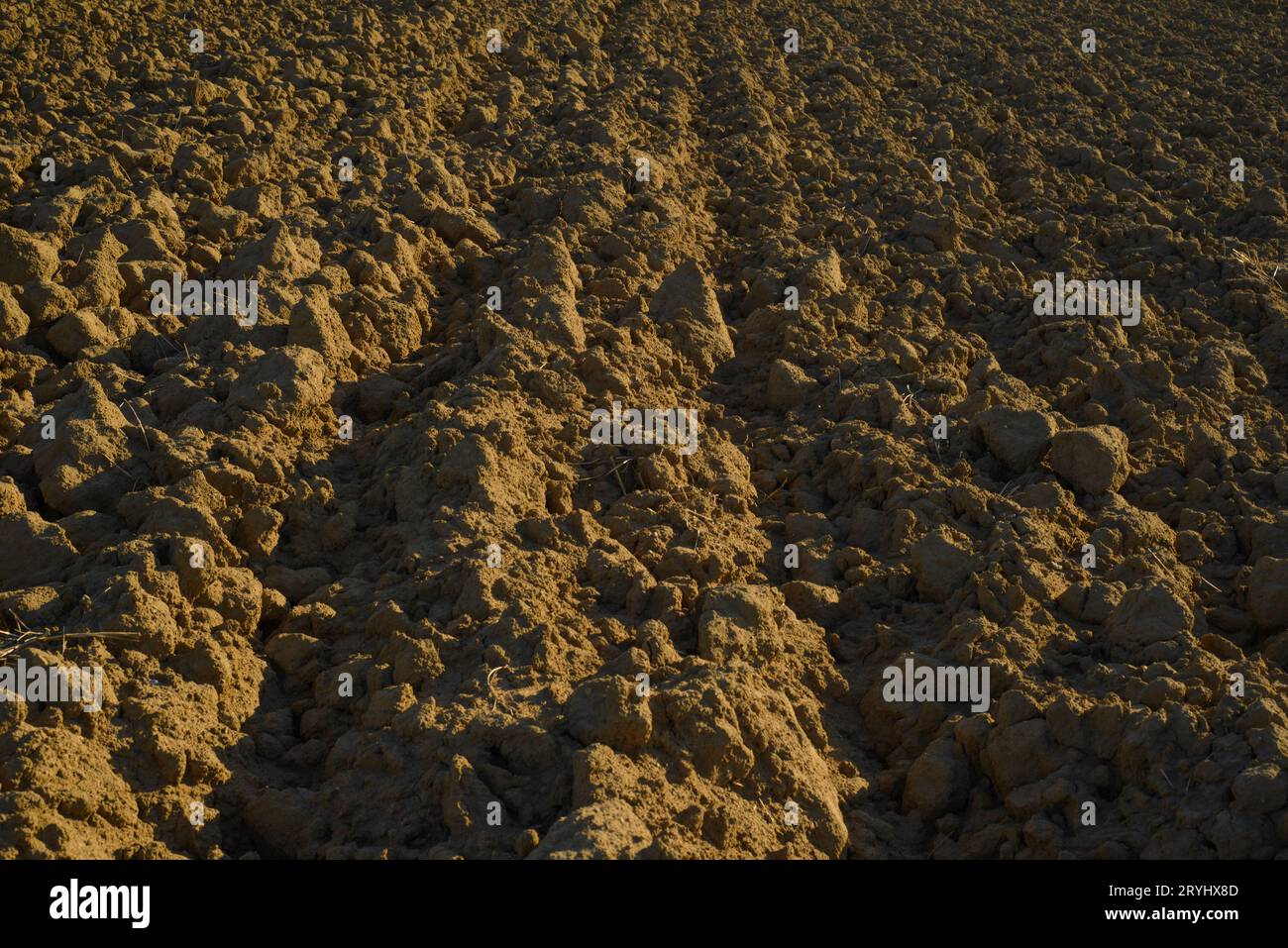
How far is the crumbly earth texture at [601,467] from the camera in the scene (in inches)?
127

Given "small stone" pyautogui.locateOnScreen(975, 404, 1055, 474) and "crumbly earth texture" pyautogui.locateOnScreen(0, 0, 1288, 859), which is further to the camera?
"small stone" pyautogui.locateOnScreen(975, 404, 1055, 474)

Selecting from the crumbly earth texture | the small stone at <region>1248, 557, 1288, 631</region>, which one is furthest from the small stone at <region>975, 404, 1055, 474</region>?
the small stone at <region>1248, 557, 1288, 631</region>

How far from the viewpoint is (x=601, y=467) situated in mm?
4406

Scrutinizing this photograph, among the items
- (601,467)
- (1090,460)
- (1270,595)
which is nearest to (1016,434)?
(1090,460)

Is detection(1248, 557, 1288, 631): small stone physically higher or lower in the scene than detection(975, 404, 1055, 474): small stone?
lower

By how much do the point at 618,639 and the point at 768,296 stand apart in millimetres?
2590

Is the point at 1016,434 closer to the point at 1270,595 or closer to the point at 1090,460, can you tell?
the point at 1090,460

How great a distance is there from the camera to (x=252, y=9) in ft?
24.6

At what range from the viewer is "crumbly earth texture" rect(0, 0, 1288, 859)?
3.23 meters

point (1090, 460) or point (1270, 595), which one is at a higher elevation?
point (1090, 460)

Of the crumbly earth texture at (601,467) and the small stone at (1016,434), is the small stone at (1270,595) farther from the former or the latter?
the small stone at (1016,434)

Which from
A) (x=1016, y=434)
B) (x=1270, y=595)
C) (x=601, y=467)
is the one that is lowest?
(x=1270, y=595)

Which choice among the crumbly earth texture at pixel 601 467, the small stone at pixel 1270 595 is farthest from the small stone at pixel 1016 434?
the small stone at pixel 1270 595

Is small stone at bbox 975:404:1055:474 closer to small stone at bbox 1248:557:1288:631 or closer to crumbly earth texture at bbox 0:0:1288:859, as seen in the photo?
crumbly earth texture at bbox 0:0:1288:859
